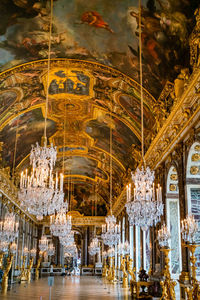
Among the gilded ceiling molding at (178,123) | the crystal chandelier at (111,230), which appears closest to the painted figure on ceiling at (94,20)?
the gilded ceiling molding at (178,123)

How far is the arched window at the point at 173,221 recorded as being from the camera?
1174 centimetres

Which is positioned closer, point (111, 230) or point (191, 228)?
point (191, 228)

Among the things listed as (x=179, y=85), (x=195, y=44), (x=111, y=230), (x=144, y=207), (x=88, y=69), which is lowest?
(x=111, y=230)

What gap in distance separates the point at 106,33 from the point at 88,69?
254 centimetres

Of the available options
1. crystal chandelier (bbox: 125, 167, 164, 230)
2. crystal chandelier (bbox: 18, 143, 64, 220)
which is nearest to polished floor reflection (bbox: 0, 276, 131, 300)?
crystal chandelier (bbox: 18, 143, 64, 220)

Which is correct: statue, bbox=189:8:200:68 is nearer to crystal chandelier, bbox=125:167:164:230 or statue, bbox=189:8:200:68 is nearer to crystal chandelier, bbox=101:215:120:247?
crystal chandelier, bbox=125:167:164:230

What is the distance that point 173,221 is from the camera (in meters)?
12.0

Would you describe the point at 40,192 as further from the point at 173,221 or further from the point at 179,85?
the point at 173,221

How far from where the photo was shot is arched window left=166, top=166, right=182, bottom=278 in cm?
1174

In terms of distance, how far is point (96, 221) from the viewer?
32.9m

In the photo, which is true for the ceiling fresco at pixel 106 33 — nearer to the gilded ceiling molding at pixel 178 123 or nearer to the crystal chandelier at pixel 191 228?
the gilded ceiling molding at pixel 178 123

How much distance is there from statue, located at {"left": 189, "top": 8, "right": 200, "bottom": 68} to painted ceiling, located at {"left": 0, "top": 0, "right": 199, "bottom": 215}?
31cm

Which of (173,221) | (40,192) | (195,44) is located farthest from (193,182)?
(40,192)

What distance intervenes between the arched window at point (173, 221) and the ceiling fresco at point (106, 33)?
3.55 meters
